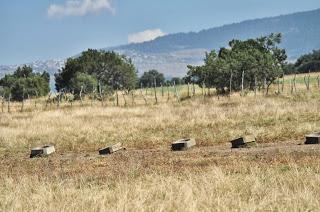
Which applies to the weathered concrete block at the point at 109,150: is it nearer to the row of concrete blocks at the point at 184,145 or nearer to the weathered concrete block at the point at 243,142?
the row of concrete blocks at the point at 184,145

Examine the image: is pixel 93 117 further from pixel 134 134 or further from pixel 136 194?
pixel 136 194

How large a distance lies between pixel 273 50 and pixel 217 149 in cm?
5287

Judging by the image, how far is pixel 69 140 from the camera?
23984 millimetres

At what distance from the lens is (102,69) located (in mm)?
78312

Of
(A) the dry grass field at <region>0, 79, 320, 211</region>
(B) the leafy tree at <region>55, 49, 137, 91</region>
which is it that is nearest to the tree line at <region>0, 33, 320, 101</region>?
(B) the leafy tree at <region>55, 49, 137, 91</region>

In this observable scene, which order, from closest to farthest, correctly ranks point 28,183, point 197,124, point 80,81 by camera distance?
point 28,183
point 197,124
point 80,81

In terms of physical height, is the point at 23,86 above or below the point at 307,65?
below

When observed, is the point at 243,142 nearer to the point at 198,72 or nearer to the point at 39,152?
the point at 39,152

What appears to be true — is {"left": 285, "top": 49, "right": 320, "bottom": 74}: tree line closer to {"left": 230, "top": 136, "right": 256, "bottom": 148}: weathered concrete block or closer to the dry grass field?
the dry grass field

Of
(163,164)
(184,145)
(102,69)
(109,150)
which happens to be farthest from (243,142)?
(102,69)

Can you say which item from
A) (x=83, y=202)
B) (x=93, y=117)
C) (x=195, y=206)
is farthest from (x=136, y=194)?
(x=93, y=117)

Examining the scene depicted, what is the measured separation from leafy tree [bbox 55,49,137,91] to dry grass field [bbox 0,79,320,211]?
39561 mm

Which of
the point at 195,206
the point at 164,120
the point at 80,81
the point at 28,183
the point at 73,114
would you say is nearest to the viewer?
the point at 195,206

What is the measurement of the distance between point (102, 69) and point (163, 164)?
6406 centimetres
